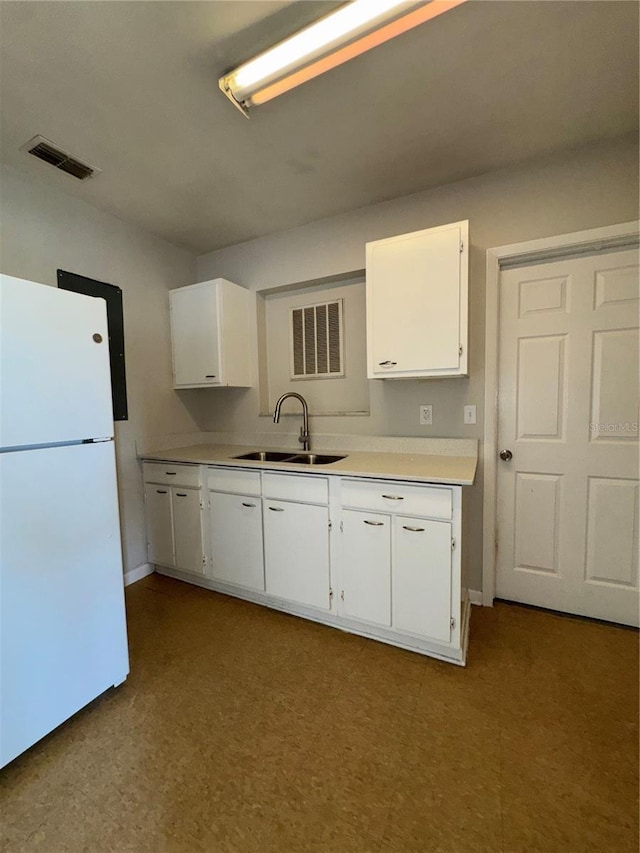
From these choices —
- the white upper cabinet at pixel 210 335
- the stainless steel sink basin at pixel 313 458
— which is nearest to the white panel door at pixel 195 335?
the white upper cabinet at pixel 210 335

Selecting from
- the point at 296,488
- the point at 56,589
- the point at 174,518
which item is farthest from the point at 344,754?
the point at 174,518

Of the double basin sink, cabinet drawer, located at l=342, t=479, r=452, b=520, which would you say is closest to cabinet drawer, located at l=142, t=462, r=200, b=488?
the double basin sink

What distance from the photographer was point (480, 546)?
7.49ft

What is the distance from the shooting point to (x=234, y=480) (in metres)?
2.29

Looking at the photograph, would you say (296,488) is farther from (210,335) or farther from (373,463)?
(210,335)

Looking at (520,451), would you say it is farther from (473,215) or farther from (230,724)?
(230,724)

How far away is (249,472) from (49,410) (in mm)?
1091

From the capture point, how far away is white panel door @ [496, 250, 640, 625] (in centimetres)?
196

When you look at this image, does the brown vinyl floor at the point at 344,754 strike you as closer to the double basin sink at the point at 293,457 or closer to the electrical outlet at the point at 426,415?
the double basin sink at the point at 293,457

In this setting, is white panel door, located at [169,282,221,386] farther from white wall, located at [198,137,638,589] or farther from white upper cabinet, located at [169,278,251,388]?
white wall, located at [198,137,638,589]

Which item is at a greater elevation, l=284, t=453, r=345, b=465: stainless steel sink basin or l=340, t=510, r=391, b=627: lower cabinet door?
l=284, t=453, r=345, b=465: stainless steel sink basin

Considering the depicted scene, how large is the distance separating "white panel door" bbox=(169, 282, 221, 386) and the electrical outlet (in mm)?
1515

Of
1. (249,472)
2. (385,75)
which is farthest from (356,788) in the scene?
(385,75)

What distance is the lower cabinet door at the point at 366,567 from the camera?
1.86 metres
